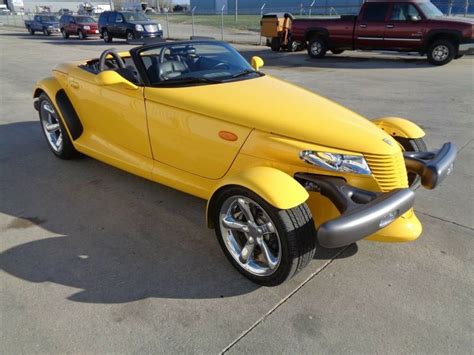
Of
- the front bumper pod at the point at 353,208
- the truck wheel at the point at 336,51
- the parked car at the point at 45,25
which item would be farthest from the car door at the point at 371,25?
the parked car at the point at 45,25

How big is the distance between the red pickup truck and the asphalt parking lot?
942 centimetres

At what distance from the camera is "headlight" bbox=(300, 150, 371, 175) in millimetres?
2721


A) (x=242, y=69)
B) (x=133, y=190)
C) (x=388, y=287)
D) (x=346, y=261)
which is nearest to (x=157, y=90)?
(x=242, y=69)

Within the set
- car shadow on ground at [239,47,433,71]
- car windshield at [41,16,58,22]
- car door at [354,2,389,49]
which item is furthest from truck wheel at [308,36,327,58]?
car windshield at [41,16,58,22]

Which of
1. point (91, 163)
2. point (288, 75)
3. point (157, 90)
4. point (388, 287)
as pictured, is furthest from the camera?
point (288, 75)

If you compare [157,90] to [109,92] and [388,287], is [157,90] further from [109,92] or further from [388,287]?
[388,287]

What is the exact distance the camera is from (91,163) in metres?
4.98

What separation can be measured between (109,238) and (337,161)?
1958 millimetres

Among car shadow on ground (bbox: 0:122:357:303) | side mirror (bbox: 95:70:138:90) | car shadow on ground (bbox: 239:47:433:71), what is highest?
side mirror (bbox: 95:70:138:90)

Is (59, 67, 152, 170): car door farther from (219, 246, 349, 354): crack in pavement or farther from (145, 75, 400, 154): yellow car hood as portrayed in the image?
(219, 246, 349, 354): crack in pavement

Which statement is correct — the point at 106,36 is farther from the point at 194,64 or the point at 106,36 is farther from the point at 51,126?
the point at 194,64

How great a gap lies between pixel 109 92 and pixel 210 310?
2386mm

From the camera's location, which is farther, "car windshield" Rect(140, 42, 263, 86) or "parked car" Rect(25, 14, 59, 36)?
Result: "parked car" Rect(25, 14, 59, 36)

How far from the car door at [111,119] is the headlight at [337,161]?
5.28ft
